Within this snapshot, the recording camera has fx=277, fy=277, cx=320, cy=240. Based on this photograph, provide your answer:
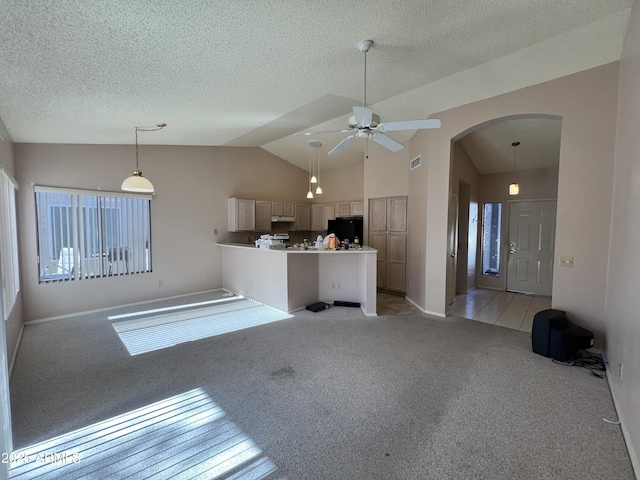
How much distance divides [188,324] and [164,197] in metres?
2.72

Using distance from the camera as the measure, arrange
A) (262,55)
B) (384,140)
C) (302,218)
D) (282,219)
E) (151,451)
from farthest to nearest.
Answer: (302,218) → (282,219) → (384,140) → (262,55) → (151,451)

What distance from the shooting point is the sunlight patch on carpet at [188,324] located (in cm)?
345

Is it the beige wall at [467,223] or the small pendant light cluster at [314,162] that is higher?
the small pendant light cluster at [314,162]

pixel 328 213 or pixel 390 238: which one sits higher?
pixel 328 213

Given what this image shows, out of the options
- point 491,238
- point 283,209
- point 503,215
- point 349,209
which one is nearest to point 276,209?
point 283,209

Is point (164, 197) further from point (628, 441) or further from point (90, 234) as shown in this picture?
point (628, 441)

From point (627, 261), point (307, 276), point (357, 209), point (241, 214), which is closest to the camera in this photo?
point (627, 261)

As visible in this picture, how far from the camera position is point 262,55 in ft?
8.43

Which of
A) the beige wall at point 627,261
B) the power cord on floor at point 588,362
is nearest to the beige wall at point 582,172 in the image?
the beige wall at point 627,261

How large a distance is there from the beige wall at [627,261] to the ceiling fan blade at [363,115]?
6.71 feet

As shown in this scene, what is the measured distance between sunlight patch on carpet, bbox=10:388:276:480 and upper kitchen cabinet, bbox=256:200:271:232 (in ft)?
16.0

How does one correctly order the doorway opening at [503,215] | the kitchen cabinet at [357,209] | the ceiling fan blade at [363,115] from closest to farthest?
the ceiling fan blade at [363,115]
the doorway opening at [503,215]
the kitchen cabinet at [357,209]

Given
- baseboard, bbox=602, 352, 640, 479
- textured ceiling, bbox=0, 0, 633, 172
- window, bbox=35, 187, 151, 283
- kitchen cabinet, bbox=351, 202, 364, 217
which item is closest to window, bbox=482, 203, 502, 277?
kitchen cabinet, bbox=351, 202, 364, 217

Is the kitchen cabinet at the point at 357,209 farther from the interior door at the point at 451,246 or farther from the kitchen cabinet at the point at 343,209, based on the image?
the interior door at the point at 451,246
